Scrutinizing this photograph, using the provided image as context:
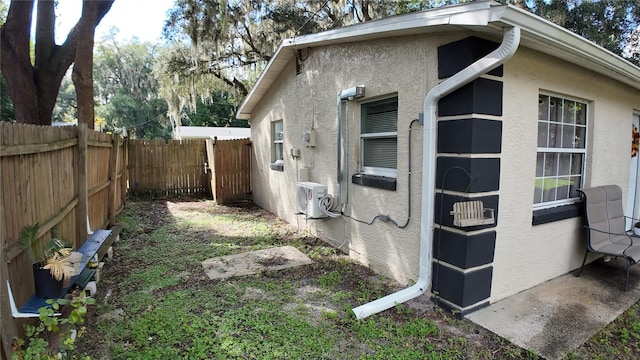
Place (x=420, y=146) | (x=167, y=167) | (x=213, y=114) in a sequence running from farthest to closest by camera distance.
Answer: (x=213, y=114) < (x=167, y=167) < (x=420, y=146)

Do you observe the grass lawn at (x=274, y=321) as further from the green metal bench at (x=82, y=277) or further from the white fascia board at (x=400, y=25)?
the white fascia board at (x=400, y=25)

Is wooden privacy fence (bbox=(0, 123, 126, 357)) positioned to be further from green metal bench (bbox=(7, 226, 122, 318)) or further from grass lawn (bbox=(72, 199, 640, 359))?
grass lawn (bbox=(72, 199, 640, 359))

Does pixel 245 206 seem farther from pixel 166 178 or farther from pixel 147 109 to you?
pixel 147 109

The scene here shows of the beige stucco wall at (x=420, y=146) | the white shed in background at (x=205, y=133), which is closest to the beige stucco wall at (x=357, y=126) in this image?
the beige stucco wall at (x=420, y=146)

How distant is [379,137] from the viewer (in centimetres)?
442

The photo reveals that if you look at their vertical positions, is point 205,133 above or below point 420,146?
above

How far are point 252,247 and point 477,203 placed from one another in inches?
144

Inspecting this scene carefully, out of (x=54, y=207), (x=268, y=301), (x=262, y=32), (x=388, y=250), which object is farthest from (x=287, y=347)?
(x=262, y=32)

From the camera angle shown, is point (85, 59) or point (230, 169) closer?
point (85, 59)

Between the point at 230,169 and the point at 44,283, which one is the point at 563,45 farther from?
the point at 230,169

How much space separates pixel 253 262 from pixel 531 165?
3684mm

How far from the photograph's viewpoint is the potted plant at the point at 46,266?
97.6 inches

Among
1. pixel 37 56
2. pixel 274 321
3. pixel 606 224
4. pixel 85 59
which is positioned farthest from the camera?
pixel 37 56

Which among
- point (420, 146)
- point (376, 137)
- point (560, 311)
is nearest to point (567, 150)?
point (560, 311)
